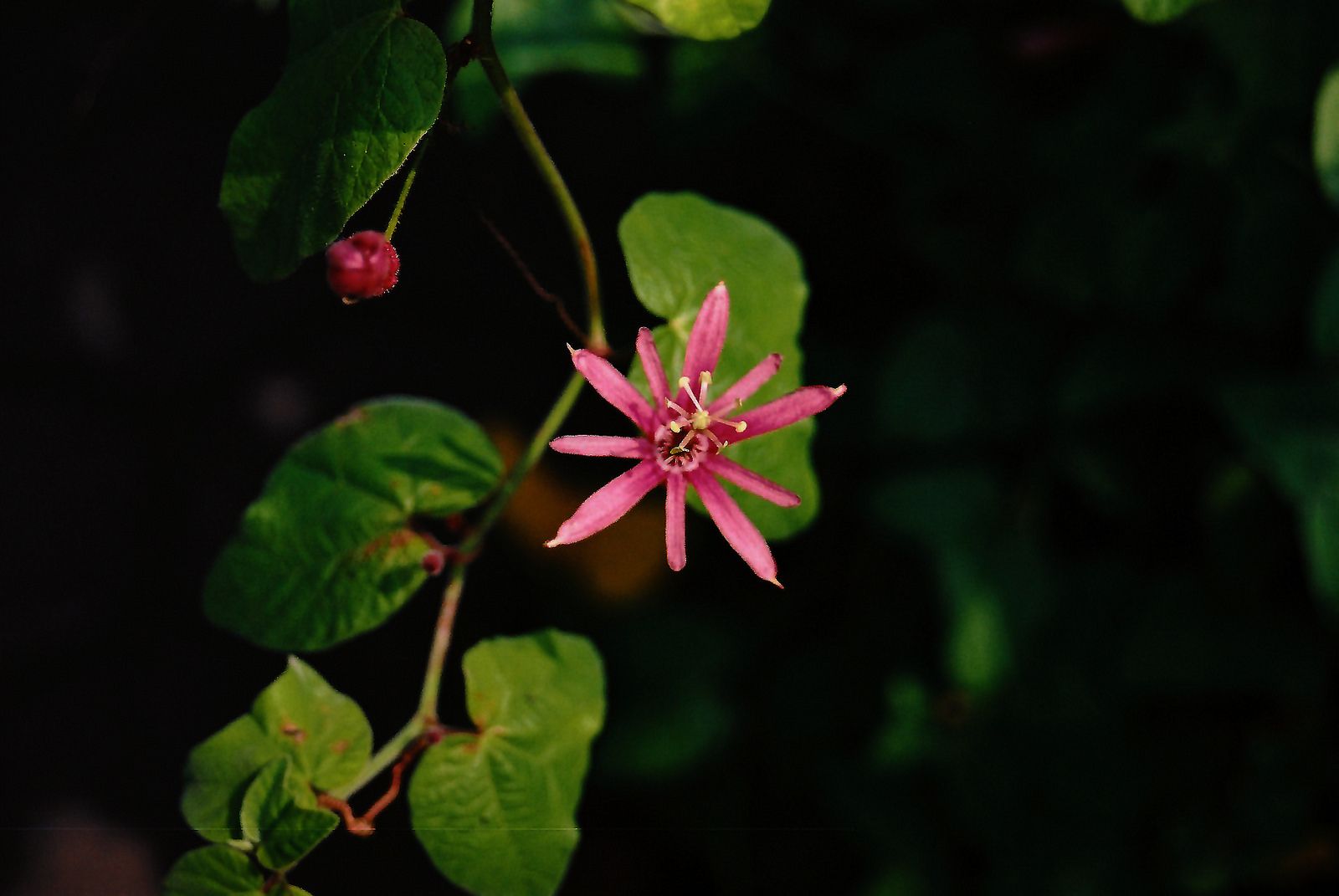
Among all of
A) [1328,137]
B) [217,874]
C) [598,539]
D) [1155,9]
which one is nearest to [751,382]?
[1155,9]

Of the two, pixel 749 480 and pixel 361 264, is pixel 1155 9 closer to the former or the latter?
pixel 749 480

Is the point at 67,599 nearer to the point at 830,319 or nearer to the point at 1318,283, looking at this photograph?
the point at 830,319

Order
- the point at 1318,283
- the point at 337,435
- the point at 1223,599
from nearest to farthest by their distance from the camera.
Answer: the point at 337,435, the point at 1318,283, the point at 1223,599

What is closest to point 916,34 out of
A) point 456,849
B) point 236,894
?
point 456,849

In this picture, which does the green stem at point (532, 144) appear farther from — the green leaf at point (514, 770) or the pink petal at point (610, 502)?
the green leaf at point (514, 770)

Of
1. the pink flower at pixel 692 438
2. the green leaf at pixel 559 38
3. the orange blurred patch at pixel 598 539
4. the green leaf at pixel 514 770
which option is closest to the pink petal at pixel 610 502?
the pink flower at pixel 692 438

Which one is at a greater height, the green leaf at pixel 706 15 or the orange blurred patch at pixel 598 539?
the green leaf at pixel 706 15

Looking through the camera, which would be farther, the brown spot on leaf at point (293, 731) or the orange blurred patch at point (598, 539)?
the orange blurred patch at point (598, 539)
